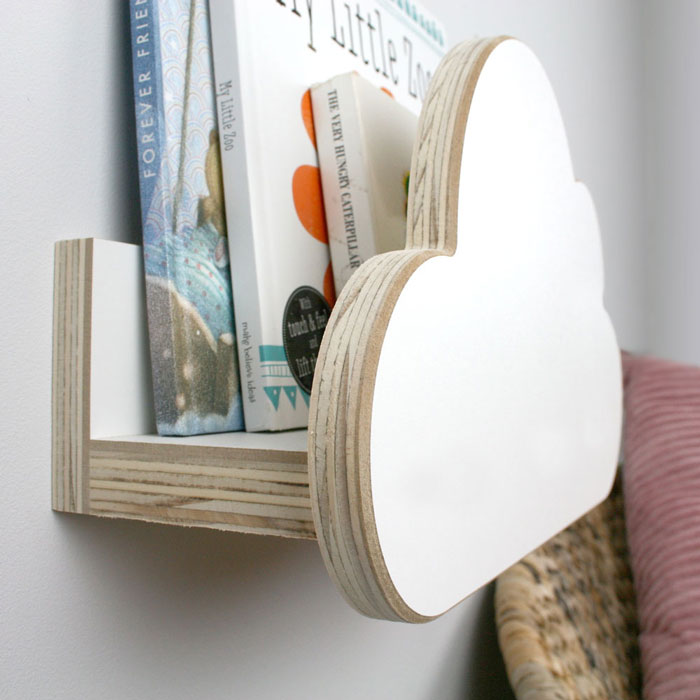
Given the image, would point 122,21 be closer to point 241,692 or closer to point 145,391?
point 145,391

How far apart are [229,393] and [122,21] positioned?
18 cm

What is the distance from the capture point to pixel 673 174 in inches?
55.9

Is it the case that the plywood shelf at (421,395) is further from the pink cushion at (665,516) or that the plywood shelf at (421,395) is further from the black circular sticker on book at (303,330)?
the pink cushion at (665,516)

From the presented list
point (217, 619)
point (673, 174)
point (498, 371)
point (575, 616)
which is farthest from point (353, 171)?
point (673, 174)

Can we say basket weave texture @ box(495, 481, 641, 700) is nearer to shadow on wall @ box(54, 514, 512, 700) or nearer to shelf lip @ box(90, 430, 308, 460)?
shadow on wall @ box(54, 514, 512, 700)

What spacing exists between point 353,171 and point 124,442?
182 mm

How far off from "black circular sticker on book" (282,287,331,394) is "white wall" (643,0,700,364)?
118 cm

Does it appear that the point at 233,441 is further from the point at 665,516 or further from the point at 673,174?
the point at 673,174

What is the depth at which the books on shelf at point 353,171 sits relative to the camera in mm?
373

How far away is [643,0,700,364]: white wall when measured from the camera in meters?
1.38

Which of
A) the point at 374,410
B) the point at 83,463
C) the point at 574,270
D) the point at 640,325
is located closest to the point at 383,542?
the point at 374,410

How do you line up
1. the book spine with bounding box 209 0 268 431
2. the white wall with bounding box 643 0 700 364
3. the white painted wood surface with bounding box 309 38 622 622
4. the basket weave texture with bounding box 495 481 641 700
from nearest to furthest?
the white painted wood surface with bounding box 309 38 622 622 < the book spine with bounding box 209 0 268 431 < the basket weave texture with bounding box 495 481 641 700 < the white wall with bounding box 643 0 700 364

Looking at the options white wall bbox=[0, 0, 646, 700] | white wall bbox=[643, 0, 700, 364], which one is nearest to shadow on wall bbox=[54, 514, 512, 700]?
white wall bbox=[0, 0, 646, 700]

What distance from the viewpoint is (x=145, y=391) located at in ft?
1.08
